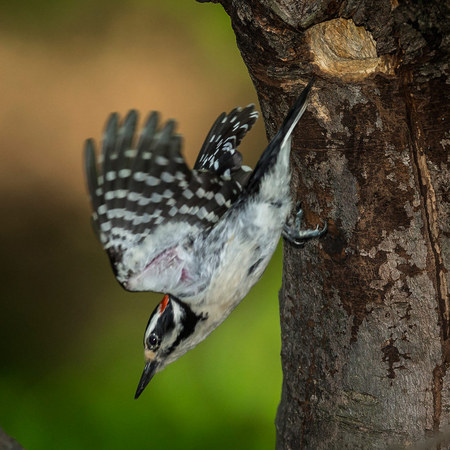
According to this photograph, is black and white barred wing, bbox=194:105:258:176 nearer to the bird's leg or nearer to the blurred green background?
the bird's leg

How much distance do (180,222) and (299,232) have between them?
0.33 m

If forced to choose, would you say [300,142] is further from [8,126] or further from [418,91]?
[8,126]

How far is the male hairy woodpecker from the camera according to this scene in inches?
73.0

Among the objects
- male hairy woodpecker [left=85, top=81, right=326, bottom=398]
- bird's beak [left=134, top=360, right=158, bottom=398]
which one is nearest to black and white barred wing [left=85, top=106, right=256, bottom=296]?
male hairy woodpecker [left=85, top=81, right=326, bottom=398]

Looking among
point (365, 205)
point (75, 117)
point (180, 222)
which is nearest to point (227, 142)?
point (180, 222)

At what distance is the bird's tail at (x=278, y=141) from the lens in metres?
1.78

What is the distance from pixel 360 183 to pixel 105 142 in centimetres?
64

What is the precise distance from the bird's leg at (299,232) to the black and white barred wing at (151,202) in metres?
0.21

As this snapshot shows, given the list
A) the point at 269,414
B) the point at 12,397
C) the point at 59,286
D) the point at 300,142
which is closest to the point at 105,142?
the point at 300,142

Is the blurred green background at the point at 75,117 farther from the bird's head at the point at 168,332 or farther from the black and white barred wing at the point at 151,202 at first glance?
the black and white barred wing at the point at 151,202

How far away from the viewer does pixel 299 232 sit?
6.52 ft

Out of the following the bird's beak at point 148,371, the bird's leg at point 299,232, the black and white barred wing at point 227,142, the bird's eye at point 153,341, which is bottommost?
the bird's beak at point 148,371

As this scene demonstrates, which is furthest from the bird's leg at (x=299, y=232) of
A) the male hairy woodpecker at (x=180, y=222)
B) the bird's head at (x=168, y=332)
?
the bird's head at (x=168, y=332)

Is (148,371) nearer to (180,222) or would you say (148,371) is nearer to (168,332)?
(168,332)
